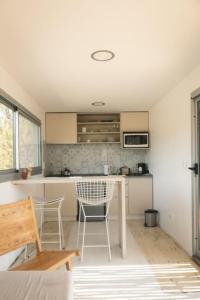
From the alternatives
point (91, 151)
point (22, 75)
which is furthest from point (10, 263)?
point (91, 151)

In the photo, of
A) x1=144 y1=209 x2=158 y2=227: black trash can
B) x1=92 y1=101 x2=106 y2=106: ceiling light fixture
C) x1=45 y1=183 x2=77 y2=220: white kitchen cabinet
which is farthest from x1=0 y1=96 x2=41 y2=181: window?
x1=144 y1=209 x2=158 y2=227: black trash can

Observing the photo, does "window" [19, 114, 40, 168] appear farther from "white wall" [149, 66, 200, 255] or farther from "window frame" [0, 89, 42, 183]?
"white wall" [149, 66, 200, 255]

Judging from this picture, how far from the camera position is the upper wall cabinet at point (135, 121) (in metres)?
5.22

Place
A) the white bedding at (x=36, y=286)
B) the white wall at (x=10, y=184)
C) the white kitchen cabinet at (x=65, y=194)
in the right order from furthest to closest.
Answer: the white kitchen cabinet at (x=65, y=194) < the white wall at (x=10, y=184) < the white bedding at (x=36, y=286)

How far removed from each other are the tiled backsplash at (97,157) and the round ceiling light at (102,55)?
10.5 ft

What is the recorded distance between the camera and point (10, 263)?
280 centimetres

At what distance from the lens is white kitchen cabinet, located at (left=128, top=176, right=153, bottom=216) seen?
195 inches

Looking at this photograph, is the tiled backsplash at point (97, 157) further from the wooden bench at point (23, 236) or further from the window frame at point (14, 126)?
the wooden bench at point (23, 236)

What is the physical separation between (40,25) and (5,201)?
185cm

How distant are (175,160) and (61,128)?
2.58m

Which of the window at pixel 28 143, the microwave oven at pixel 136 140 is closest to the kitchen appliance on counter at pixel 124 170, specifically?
the microwave oven at pixel 136 140

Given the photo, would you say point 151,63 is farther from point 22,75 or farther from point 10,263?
point 10,263

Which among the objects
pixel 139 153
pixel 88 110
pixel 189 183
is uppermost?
pixel 88 110

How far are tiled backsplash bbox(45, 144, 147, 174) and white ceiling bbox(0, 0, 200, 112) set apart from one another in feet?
6.95
